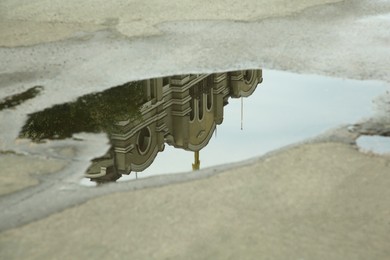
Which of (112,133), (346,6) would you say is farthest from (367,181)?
(346,6)

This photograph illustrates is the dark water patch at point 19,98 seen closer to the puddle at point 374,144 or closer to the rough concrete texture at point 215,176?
the rough concrete texture at point 215,176

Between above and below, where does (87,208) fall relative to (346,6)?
below

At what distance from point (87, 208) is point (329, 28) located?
5455mm

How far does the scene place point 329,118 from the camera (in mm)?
6695

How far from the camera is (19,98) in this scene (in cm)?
736

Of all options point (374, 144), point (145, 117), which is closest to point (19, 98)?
point (145, 117)

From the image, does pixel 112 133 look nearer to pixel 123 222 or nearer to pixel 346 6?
pixel 123 222

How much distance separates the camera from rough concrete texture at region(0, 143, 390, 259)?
4.53 metres

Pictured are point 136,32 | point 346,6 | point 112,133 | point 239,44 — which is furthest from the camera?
point 346,6

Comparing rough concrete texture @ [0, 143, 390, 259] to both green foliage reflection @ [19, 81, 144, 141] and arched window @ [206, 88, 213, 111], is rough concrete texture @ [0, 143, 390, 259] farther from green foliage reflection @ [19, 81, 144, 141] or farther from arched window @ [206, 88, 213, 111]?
arched window @ [206, 88, 213, 111]

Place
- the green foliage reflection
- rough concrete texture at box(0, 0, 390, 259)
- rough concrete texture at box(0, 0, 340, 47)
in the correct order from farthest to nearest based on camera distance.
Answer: rough concrete texture at box(0, 0, 340, 47), the green foliage reflection, rough concrete texture at box(0, 0, 390, 259)

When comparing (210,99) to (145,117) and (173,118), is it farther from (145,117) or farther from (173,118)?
(145,117)

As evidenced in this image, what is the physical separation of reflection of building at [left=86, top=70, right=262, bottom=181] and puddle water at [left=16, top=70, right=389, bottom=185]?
10 mm

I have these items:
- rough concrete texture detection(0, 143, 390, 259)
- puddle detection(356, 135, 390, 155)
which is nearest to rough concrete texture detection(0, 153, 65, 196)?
rough concrete texture detection(0, 143, 390, 259)
